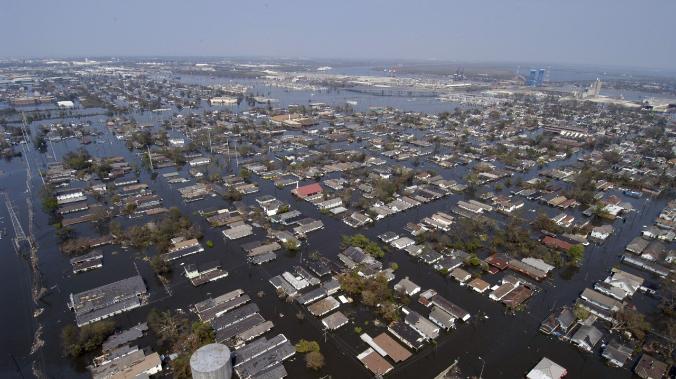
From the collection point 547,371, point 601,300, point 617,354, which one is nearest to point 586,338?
point 617,354

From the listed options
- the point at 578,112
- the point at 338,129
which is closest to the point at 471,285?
the point at 338,129

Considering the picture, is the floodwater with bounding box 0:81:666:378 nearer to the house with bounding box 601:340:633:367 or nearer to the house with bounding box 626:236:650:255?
the house with bounding box 601:340:633:367

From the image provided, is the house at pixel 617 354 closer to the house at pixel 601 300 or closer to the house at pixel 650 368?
the house at pixel 650 368

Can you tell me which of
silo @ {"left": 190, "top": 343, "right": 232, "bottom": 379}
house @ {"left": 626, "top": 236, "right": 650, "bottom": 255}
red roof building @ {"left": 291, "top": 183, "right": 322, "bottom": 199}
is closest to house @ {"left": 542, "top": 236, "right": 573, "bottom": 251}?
house @ {"left": 626, "top": 236, "right": 650, "bottom": 255}

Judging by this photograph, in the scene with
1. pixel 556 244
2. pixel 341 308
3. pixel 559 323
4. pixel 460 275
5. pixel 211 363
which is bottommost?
pixel 341 308

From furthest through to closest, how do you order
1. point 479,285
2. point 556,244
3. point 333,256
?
point 556,244, point 333,256, point 479,285

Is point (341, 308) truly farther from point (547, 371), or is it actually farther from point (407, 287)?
point (547, 371)
